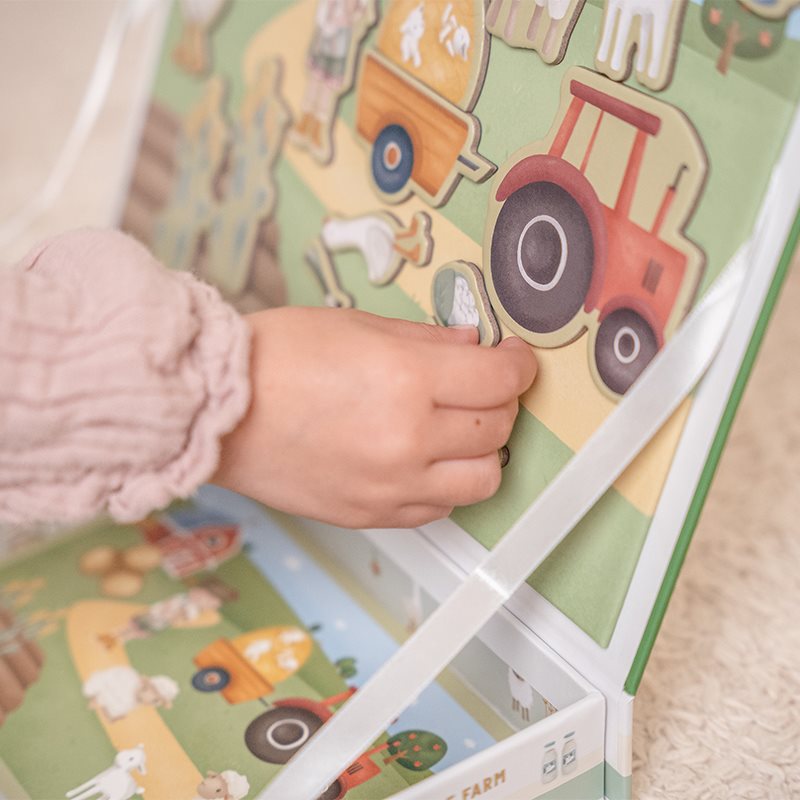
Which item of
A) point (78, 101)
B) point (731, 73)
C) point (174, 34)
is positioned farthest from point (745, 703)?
point (78, 101)

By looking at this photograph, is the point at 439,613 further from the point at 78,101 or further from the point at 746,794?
the point at 78,101

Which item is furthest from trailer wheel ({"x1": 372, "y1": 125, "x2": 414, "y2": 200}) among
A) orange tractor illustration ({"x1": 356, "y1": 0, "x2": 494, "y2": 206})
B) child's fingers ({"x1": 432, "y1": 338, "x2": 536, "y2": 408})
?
child's fingers ({"x1": 432, "y1": 338, "x2": 536, "y2": 408})

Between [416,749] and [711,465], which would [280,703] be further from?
[711,465]

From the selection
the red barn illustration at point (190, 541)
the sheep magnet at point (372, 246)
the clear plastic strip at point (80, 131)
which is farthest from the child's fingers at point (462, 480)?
the clear plastic strip at point (80, 131)

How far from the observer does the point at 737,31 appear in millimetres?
337

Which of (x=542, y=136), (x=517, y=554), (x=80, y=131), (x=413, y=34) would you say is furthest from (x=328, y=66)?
(x=80, y=131)

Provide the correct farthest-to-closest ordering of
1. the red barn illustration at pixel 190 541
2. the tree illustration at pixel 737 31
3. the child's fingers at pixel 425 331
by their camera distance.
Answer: the red barn illustration at pixel 190 541
the child's fingers at pixel 425 331
the tree illustration at pixel 737 31

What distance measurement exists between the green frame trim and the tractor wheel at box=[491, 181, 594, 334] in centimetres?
7

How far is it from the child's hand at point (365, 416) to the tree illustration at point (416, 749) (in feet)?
0.35

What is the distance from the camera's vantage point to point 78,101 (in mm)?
1107

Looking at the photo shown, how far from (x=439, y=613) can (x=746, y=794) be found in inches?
7.2

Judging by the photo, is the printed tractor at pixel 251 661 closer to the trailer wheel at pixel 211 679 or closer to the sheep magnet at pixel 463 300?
the trailer wheel at pixel 211 679

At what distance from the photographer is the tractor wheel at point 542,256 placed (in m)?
0.40

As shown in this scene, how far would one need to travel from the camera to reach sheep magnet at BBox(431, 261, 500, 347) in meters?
0.44
